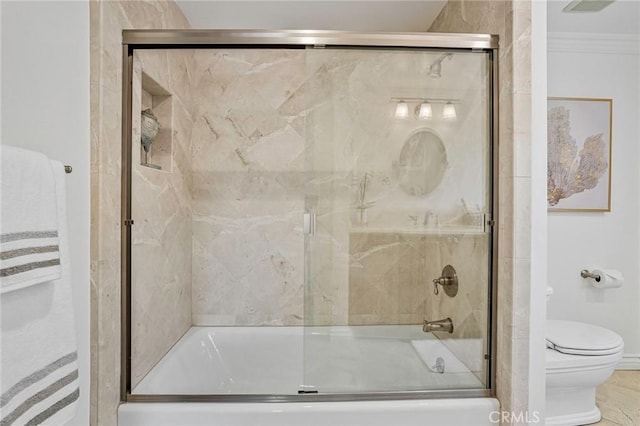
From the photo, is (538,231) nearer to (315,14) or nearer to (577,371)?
(577,371)

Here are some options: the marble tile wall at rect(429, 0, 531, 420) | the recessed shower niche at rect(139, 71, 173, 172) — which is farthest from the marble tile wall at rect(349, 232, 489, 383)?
the recessed shower niche at rect(139, 71, 173, 172)

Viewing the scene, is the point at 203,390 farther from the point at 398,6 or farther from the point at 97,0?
the point at 398,6

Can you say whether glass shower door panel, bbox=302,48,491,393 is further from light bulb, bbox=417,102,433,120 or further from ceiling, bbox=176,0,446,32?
ceiling, bbox=176,0,446,32

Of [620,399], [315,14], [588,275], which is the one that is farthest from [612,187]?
[315,14]

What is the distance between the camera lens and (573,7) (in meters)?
2.18

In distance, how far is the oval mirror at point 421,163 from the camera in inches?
66.0

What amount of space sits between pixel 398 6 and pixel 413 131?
1.00 m

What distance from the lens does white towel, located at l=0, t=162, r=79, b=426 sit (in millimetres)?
876

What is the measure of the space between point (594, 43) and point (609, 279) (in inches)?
69.2

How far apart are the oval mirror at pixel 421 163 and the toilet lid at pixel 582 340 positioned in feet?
4.19

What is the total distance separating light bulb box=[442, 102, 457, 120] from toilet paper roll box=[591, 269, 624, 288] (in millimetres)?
1969

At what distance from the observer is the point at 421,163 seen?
5.55ft

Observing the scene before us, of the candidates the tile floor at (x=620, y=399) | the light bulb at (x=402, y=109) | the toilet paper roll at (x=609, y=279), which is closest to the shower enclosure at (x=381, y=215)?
the light bulb at (x=402, y=109)

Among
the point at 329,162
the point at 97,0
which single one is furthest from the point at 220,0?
the point at 329,162
